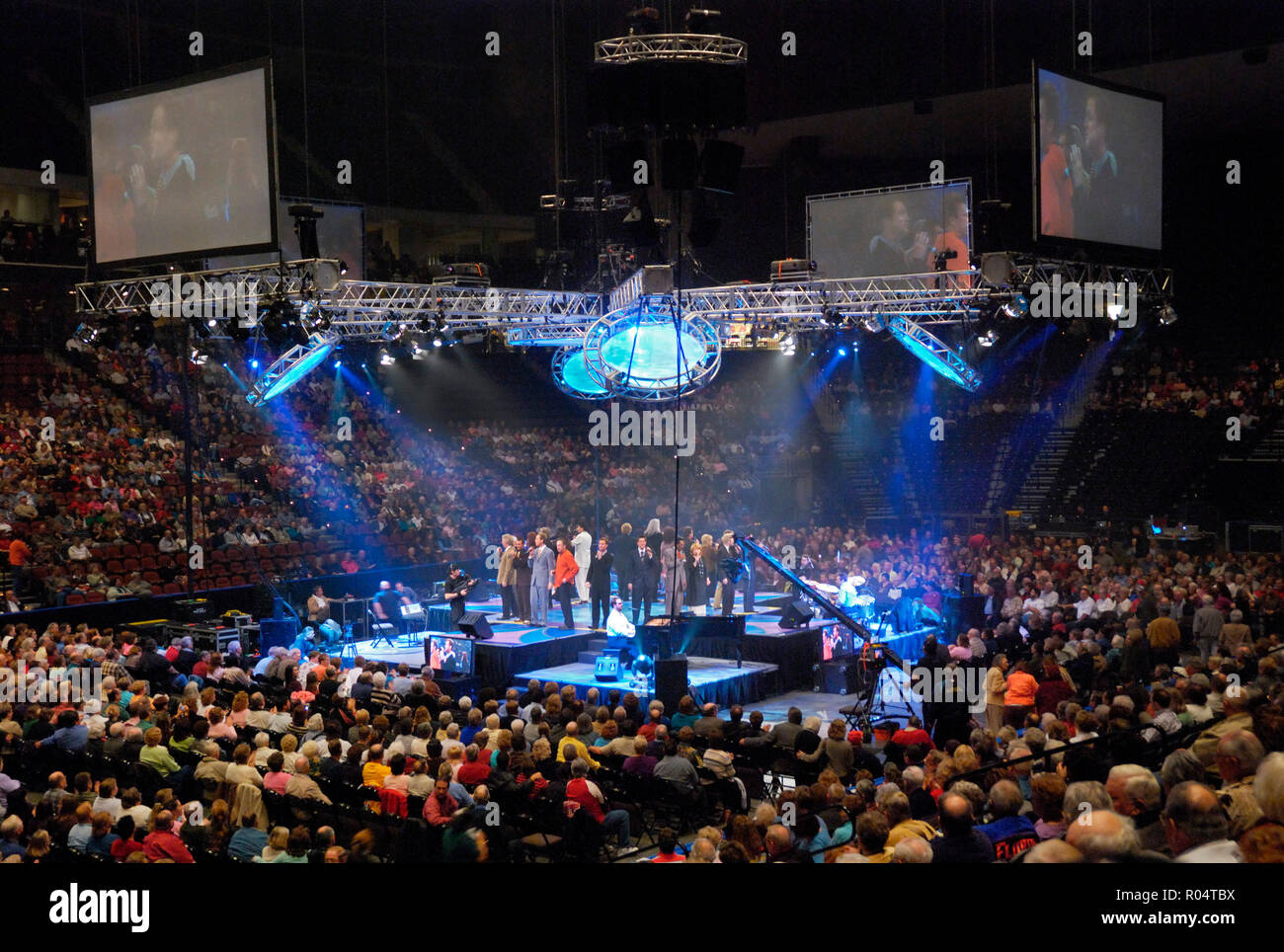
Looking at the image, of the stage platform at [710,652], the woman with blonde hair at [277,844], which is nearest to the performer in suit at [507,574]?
the stage platform at [710,652]

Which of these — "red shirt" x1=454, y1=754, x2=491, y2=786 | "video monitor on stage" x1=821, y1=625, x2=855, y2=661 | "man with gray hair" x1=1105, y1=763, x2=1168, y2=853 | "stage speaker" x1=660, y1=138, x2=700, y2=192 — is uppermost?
"stage speaker" x1=660, y1=138, x2=700, y2=192

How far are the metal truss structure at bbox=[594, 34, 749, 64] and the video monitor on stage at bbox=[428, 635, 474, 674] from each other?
7523 millimetres

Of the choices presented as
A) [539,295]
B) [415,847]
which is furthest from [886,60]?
[415,847]

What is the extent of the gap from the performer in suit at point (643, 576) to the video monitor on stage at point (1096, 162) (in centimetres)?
736

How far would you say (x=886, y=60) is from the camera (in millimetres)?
22469

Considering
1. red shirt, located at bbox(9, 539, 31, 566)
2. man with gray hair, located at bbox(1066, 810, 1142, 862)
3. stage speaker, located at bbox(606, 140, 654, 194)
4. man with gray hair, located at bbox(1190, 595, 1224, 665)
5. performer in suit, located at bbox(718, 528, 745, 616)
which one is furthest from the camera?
red shirt, located at bbox(9, 539, 31, 566)

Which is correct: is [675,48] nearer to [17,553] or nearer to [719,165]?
[719,165]

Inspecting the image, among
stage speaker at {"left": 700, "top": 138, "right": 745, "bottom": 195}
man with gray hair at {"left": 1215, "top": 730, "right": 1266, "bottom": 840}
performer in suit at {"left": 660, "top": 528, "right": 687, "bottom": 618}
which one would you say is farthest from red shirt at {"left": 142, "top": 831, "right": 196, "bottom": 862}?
performer in suit at {"left": 660, "top": 528, "right": 687, "bottom": 618}

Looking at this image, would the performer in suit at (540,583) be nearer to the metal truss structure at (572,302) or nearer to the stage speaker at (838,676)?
the metal truss structure at (572,302)

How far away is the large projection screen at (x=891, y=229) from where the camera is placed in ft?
63.1

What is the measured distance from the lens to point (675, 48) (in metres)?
11.8

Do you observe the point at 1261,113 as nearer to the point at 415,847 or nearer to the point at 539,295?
the point at 539,295

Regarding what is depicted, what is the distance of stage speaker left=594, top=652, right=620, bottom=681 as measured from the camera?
49.1 feet

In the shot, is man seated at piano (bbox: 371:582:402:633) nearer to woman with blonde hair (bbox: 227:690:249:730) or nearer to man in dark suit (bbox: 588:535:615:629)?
man in dark suit (bbox: 588:535:615:629)
